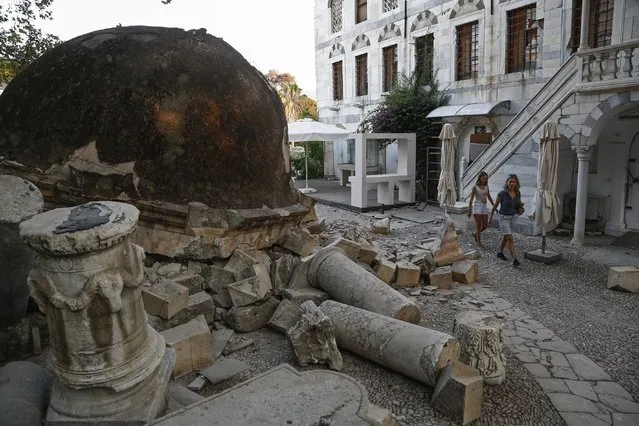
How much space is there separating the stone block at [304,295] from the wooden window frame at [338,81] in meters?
16.0

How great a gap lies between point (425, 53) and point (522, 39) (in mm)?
3829

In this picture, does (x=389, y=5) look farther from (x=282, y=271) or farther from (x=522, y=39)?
(x=282, y=271)

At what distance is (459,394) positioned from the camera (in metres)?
4.27

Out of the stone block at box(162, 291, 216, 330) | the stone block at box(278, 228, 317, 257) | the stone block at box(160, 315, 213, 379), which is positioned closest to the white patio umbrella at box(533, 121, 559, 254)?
the stone block at box(278, 228, 317, 257)

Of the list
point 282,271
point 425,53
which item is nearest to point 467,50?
point 425,53

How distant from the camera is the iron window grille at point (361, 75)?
64.8 feet

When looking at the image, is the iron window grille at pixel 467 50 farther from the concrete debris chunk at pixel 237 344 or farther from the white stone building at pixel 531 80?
the concrete debris chunk at pixel 237 344

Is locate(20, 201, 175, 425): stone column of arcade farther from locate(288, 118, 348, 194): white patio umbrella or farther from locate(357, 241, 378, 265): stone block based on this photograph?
locate(288, 118, 348, 194): white patio umbrella

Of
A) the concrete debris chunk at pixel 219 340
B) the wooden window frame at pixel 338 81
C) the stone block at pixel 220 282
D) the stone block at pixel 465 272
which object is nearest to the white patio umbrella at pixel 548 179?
the stone block at pixel 465 272

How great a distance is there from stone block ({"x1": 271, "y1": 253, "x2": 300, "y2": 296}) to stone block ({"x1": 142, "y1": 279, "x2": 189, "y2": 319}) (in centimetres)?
139

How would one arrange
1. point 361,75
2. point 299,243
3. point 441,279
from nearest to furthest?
point 299,243 → point 441,279 → point 361,75

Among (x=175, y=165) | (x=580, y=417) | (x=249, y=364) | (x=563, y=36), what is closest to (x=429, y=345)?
(x=580, y=417)

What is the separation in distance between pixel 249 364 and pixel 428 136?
12.7 meters

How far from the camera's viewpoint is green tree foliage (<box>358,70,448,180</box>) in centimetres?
1614
